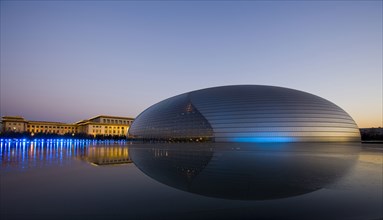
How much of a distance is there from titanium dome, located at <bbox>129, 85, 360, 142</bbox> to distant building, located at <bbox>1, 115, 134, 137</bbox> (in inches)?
3434

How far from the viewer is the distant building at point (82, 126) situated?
12250 cm

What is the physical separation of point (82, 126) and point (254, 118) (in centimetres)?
12005

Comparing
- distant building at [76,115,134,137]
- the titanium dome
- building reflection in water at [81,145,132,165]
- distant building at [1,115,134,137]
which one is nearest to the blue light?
the titanium dome

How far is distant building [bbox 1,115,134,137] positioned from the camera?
402 feet

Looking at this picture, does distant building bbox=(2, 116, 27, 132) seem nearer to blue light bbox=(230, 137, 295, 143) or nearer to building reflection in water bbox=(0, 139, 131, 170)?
building reflection in water bbox=(0, 139, 131, 170)

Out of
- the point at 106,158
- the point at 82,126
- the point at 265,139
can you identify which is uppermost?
the point at 82,126

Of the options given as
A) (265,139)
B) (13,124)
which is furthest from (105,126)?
(265,139)

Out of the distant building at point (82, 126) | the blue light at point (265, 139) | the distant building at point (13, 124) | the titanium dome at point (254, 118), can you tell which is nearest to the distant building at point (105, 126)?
the distant building at point (82, 126)

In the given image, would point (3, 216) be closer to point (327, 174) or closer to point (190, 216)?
point (190, 216)

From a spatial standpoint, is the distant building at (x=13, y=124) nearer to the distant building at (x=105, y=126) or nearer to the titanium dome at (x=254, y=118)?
the distant building at (x=105, y=126)

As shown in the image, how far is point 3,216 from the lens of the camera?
17.0 feet

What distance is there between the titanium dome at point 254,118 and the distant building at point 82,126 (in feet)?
286

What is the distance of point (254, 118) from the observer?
40656 millimetres

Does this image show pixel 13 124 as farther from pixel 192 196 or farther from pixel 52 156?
pixel 192 196
